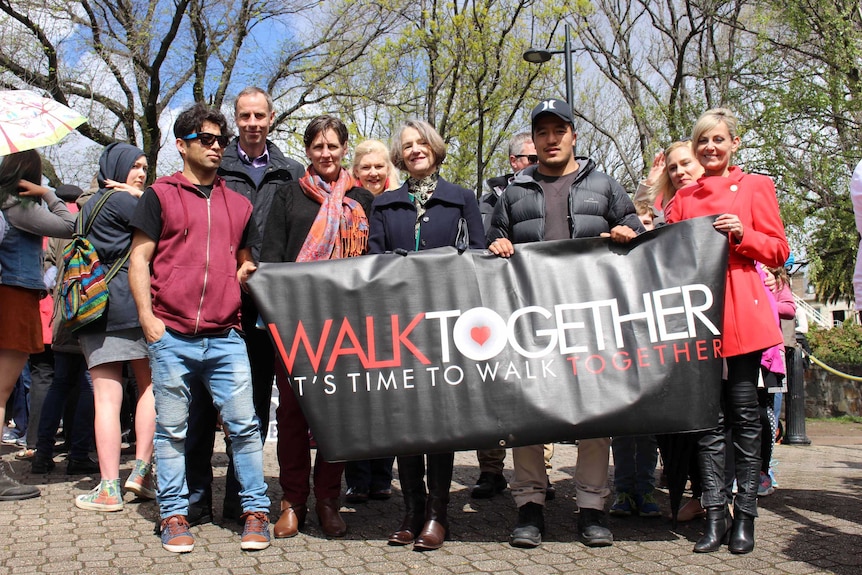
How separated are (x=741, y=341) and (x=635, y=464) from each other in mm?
1137

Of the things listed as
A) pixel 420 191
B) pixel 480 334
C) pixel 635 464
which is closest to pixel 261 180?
pixel 420 191

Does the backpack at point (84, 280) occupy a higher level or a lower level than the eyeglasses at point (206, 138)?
lower

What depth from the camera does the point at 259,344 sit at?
15.7ft

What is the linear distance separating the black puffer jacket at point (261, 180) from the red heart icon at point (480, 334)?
4.74 feet

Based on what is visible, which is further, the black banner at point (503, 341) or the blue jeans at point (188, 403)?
the blue jeans at point (188, 403)

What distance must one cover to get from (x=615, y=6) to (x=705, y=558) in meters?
20.6

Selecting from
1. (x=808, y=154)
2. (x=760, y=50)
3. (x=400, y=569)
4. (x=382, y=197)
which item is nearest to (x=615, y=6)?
(x=760, y=50)

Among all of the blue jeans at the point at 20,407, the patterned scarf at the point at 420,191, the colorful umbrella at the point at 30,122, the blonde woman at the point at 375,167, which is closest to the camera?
the patterned scarf at the point at 420,191

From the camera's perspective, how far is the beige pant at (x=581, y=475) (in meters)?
4.26

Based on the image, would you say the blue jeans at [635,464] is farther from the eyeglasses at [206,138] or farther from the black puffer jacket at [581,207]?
the eyeglasses at [206,138]

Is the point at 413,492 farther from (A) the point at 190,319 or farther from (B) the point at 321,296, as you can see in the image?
(A) the point at 190,319

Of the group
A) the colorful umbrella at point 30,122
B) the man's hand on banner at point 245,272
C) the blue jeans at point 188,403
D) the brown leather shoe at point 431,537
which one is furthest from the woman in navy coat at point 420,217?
the colorful umbrella at point 30,122

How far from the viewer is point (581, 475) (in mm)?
4320

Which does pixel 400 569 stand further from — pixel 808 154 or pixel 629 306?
pixel 808 154
